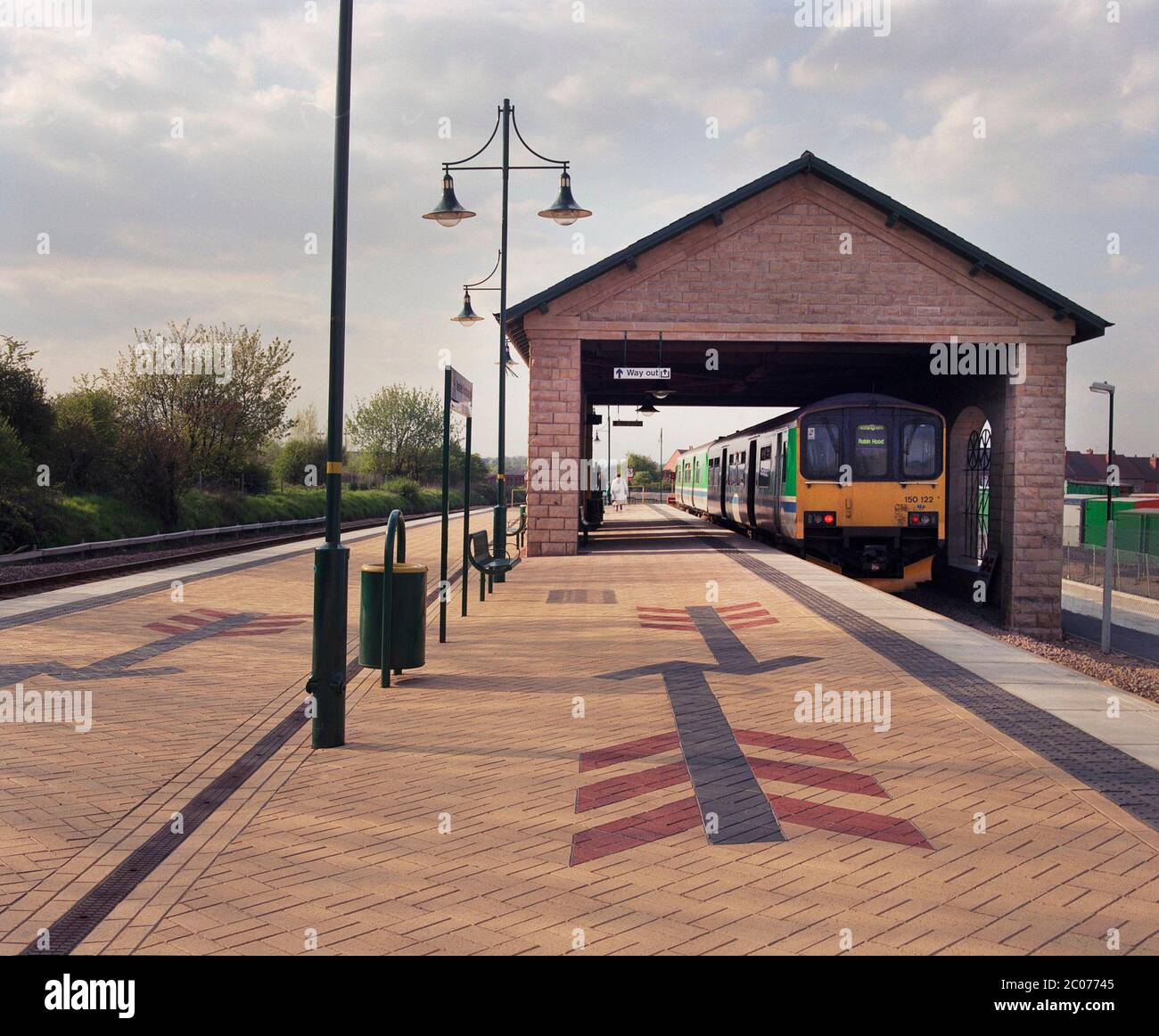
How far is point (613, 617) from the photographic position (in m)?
12.8

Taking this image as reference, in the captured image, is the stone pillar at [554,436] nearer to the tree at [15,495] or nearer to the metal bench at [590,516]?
the metal bench at [590,516]

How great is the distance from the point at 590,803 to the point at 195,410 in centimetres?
3346

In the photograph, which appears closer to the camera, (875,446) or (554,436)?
(875,446)

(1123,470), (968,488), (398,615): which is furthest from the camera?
(1123,470)

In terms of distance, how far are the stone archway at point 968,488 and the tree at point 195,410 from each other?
2115 cm

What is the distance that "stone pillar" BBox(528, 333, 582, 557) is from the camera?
2248 centimetres

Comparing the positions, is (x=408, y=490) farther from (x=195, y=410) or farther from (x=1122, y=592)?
(x=1122, y=592)

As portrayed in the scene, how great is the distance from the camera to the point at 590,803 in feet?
18.4

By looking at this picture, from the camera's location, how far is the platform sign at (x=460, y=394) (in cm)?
1080

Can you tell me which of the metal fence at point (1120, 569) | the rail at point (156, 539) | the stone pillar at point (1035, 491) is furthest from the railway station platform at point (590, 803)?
the metal fence at point (1120, 569)

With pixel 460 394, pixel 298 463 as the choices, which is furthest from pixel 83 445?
pixel 460 394
